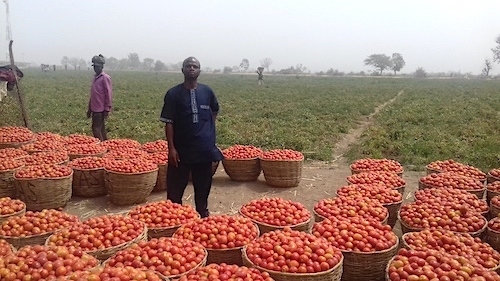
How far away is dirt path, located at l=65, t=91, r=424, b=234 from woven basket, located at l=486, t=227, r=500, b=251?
142 centimetres

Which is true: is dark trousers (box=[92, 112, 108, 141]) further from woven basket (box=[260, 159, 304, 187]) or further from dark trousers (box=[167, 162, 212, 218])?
dark trousers (box=[167, 162, 212, 218])

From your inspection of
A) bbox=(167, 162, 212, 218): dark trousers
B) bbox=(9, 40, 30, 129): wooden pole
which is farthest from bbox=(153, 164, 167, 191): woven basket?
bbox=(9, 40, 30, 129): wooden pole

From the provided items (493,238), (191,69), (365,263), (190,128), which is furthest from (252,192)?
(493,238)

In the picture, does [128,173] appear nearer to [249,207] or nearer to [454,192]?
[249,207]

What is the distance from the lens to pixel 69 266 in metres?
3.60

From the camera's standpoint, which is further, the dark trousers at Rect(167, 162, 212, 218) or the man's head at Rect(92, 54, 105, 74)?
the man's head at Rect(92, 54, 105, 74)

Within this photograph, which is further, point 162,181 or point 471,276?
point 162,181

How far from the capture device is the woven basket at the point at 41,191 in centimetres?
654

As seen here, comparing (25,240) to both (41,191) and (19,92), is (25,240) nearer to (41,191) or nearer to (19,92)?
(41,191)

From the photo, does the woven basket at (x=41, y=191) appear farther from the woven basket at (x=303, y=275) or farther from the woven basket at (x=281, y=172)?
the woven basket at (x=303, y=275)

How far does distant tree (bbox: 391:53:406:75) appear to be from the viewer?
162 meters

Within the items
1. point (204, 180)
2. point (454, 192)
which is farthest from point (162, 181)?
point (454, 192)

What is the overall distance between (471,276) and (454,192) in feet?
8.30

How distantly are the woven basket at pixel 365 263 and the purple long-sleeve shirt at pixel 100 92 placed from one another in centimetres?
707
